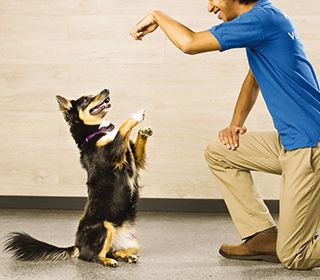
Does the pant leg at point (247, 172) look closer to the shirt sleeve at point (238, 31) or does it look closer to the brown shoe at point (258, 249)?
the brown shoe at point (258, 249)

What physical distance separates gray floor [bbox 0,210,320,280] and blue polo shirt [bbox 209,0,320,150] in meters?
0.53

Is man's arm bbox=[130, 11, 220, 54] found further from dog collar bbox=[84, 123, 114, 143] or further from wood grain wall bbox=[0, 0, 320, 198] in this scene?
wood grain wall bbox=[0, 0, 320, 198]

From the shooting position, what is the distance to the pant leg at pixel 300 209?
2.54 meters

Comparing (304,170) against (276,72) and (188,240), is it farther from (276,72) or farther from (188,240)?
(188,240)

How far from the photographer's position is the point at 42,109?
3.89 meters

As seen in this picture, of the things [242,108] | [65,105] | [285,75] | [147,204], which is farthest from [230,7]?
[147,204]

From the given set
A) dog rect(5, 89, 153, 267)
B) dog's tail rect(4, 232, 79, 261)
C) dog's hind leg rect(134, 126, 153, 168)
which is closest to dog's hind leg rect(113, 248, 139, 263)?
dog rect(5, 89, 153, 267)

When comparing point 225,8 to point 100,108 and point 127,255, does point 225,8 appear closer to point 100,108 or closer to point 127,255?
point 100,108

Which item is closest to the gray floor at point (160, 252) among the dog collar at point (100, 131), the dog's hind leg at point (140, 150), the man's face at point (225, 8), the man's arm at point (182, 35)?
the dog's hind leg at point (140, 150)

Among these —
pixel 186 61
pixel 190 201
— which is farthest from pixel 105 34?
pixel 190 201

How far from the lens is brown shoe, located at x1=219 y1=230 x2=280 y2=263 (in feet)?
9.02

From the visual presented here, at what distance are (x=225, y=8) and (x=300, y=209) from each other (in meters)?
0.82

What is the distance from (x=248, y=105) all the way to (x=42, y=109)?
1442 mm

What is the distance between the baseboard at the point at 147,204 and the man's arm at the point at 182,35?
154 cm
